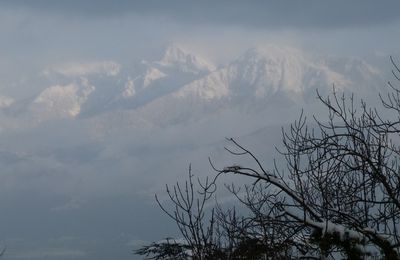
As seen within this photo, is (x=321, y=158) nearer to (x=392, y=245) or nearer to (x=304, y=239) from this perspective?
(x=304, y=239)

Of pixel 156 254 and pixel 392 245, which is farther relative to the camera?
pixel 156 254

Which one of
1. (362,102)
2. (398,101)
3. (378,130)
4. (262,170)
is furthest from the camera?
(362,102)

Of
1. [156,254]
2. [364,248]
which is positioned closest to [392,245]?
[364,248]

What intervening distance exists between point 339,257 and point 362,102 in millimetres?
5286

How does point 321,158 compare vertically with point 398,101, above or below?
below

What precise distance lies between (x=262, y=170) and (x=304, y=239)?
33.6 inches

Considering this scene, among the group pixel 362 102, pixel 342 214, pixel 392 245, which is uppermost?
pixel 362 102

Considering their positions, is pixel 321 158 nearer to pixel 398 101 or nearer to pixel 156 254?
pixel 398 101

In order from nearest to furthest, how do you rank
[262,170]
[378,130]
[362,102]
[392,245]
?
[392,245], [262,170], [378,130], [362,102]

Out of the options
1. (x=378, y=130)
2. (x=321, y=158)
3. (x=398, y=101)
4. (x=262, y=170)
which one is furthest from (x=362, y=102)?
(x=262, y=170)

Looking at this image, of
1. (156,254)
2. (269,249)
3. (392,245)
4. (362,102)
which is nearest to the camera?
(392,245)

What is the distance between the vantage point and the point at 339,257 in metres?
5.52

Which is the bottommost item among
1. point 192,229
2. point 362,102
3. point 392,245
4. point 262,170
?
point 392,245

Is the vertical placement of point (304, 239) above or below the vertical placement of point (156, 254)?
below
